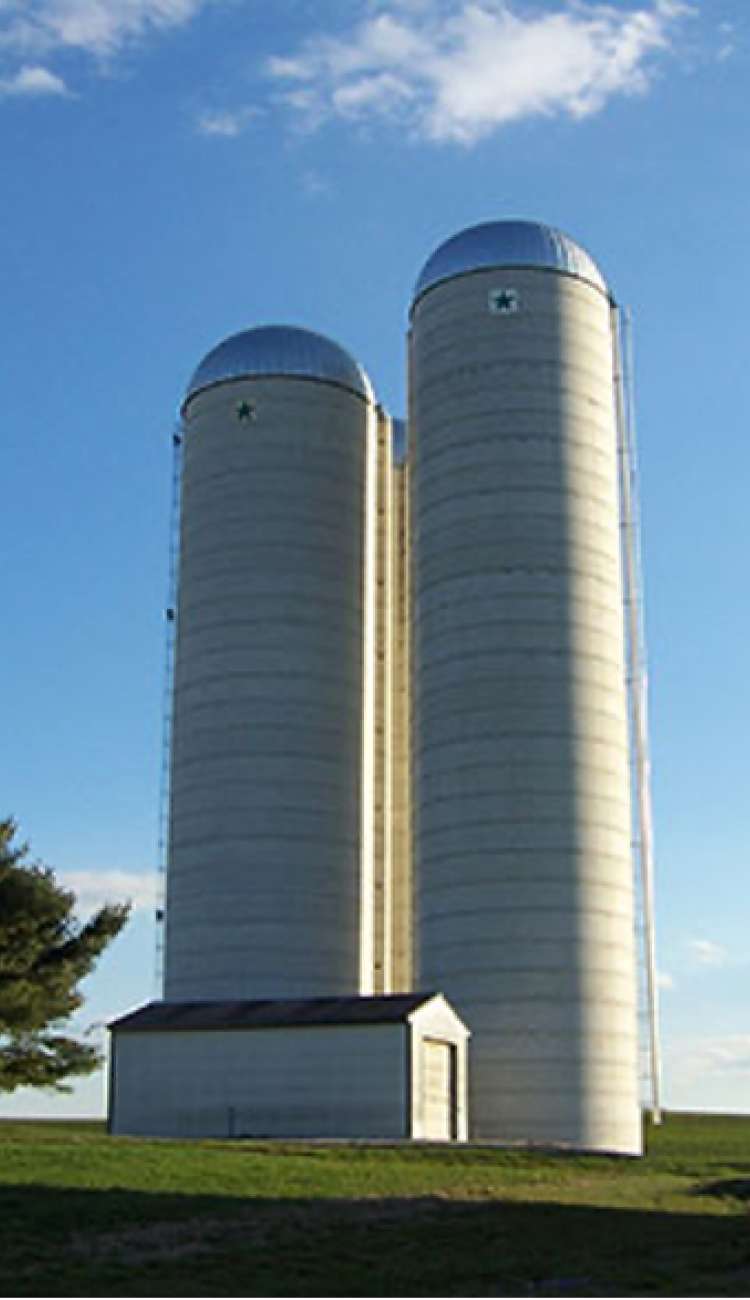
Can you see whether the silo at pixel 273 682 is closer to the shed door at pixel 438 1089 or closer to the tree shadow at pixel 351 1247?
the shed door at pixel 438 1089

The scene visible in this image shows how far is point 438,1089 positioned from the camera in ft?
177

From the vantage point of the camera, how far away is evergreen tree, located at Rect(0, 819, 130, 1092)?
45062mm

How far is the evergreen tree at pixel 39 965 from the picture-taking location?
4506cm

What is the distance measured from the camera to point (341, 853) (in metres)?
66.7

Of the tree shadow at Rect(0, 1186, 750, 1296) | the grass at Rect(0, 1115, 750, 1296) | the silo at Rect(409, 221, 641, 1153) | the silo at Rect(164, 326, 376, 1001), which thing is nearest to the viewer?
the tree shadow at Rect(0, 1186, 750, 1296)

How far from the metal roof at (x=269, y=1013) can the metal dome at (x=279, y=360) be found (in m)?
26.3

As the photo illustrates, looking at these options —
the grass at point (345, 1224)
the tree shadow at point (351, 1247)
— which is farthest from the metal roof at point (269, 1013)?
the tree shadow at point (351, 1247)

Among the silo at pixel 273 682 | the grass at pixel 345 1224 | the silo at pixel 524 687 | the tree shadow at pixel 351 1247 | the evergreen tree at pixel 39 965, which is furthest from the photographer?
the silo at pixel 273 682

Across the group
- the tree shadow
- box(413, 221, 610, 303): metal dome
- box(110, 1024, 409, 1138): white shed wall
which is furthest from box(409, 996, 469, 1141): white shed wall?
box(413, 221, 610, 303): metal dome

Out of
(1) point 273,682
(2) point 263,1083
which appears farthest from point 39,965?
(1) point 273,682

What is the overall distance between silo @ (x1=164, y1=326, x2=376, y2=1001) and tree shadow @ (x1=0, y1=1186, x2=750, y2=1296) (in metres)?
30.8

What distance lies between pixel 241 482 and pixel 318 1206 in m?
40.7

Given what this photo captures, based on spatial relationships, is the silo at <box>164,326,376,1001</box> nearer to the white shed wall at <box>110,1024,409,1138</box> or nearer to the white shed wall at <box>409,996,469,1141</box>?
the white shed wall at <box>110,1024,409,1138</box>

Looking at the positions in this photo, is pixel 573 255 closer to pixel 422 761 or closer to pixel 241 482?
pixel 241 482
